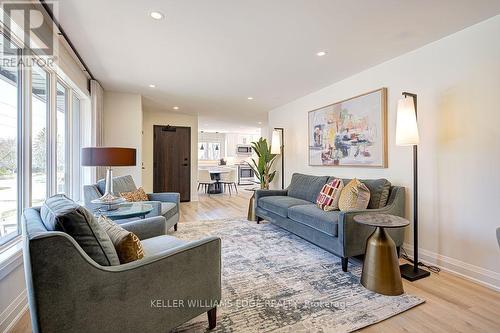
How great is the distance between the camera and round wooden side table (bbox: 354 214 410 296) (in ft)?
6.46

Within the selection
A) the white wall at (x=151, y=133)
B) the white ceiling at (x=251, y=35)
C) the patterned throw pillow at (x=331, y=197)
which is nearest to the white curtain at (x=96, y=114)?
the white ceiling at (x=251, y=35)

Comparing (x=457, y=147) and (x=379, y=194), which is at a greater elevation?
(x=457, y=147)

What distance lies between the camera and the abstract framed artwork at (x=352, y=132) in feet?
10.1

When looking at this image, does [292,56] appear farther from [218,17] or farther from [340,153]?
[340,153]

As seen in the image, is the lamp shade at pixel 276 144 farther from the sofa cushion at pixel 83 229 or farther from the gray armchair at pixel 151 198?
the sofa cushion at pixel 83 229

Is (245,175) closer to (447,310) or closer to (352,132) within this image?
(352,132)

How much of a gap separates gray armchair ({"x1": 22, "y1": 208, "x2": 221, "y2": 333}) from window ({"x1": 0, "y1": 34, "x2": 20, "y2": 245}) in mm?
705

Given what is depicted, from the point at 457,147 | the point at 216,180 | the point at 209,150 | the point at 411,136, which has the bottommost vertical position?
the point at 216,180

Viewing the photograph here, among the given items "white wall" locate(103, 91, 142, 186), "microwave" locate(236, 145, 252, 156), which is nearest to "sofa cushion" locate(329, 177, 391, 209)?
"white wall" locate(103, 91, 142, 186)

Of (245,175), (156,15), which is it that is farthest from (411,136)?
(245,175)

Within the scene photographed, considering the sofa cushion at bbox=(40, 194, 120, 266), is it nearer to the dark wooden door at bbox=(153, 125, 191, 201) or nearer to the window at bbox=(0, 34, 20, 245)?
the window at bbox=(0, 34, 20, 245)

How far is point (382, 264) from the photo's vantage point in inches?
78.4

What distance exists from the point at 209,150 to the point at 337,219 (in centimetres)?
930

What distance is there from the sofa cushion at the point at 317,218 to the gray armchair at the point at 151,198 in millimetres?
1651
